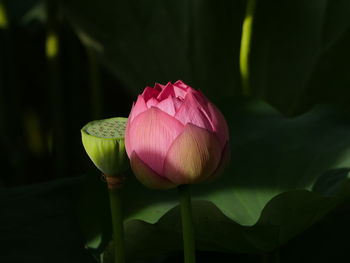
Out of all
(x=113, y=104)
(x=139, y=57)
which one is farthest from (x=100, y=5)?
(x=113, y=104)

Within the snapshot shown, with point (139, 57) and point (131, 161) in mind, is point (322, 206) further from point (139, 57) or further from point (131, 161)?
point (139, 57)

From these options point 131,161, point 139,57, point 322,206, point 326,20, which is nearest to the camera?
point 131,161

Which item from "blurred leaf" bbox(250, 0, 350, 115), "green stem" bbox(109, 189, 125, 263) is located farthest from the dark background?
"green stem" bbox(109, 189, 125, 263)

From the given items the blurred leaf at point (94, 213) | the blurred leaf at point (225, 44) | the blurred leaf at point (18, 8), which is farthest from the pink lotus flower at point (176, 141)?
the blurred leaf at point (18, 8)

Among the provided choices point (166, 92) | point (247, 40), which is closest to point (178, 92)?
point (166, 92)

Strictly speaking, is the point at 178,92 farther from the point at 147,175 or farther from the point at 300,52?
the point at 300,52

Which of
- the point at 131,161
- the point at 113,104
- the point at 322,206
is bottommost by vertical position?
the point at 113,104
